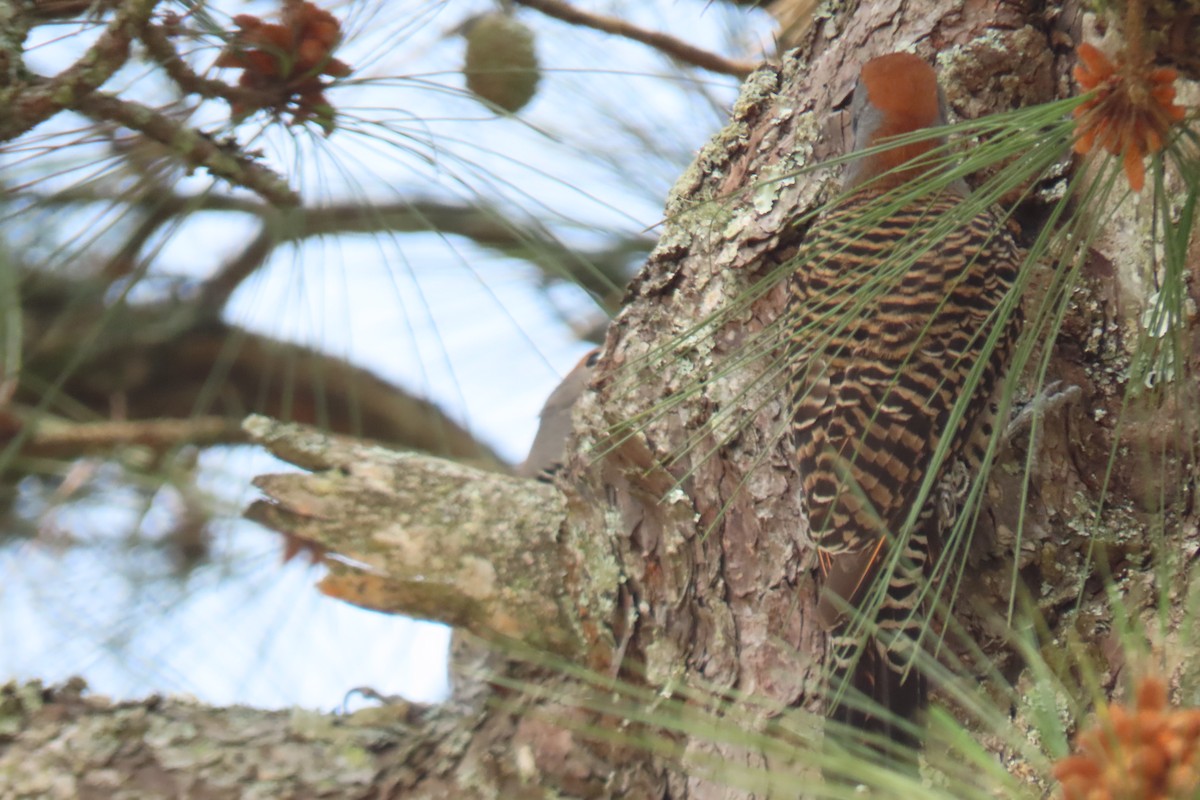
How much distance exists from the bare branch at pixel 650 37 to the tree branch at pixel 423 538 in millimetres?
950

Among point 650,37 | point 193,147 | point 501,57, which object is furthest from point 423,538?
point 650,37

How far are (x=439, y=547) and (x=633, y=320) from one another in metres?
0.58

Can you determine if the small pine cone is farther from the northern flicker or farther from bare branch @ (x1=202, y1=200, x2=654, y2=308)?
the northern flicker

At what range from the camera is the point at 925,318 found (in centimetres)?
209

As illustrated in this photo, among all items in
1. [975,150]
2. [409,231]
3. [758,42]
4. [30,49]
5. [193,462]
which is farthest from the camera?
[193,462]

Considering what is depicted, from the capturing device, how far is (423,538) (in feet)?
7.70

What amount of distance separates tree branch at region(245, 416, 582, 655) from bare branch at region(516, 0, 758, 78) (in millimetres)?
950

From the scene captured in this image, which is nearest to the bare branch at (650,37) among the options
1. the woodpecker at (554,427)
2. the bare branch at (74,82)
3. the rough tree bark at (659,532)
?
the rough tree bark at (659,532)

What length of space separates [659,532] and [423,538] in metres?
0.46

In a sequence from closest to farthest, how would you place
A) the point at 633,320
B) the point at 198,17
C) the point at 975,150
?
1. the point at 975,150
2. the point at 198,17
3. the point at 633,320

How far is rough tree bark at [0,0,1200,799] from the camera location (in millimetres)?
1974

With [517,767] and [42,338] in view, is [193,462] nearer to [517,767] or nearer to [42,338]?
[42,338]

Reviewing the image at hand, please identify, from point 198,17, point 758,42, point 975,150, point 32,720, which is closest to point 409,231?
point 758,42

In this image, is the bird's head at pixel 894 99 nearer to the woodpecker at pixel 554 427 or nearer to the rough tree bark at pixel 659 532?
the rough tree bark at pixel 659 532
